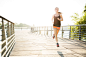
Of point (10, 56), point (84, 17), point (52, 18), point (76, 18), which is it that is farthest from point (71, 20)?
point (10, 56)

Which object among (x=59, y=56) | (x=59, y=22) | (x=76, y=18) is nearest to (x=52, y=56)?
(x=59, y=56)

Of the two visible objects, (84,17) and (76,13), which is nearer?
(84,17)

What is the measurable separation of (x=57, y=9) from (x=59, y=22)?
0.58 meters

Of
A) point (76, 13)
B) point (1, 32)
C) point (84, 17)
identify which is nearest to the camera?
point (1, 32)

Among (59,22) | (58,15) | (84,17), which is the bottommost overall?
(59,22)

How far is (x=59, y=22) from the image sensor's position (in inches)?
148

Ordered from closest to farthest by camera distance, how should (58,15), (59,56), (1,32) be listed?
1. (1,32)
2. (59,56)
3. (58,15)

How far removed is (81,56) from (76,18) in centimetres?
2384

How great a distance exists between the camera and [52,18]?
3.91m

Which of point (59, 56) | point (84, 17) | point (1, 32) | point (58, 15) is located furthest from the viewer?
point (84, 17)

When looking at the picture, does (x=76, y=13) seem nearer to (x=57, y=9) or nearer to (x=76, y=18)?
(x=76, y=18)

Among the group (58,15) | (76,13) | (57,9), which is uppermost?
(76,13)

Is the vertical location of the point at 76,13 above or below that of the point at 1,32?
above

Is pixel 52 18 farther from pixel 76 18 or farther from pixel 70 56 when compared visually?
pixel 76 18
